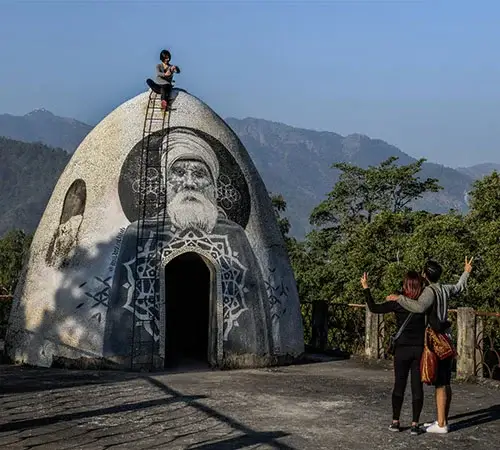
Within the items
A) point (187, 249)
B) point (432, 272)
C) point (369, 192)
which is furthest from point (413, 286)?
point (369, 192)

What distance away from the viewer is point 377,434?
795cm

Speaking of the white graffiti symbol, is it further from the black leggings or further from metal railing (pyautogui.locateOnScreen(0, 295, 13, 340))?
metal railing (pyautogui.locateOnScreen(0, 295, 13, 340))

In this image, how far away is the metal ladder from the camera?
12078mm

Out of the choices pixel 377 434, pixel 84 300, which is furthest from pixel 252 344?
pixel 377 434

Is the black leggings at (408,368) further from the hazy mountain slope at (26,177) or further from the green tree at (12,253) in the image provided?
the hazy mountain slope at (26,177)

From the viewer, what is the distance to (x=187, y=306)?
1647 cm

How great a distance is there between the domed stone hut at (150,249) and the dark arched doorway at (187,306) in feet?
6.07

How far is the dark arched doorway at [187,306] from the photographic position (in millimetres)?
15750

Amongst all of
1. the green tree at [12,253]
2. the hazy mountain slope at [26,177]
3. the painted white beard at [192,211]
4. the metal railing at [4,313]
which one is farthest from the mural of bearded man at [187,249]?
the hazy mountain slope at [26,177]

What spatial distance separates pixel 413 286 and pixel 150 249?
5.68 metres

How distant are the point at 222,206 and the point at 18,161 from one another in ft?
629

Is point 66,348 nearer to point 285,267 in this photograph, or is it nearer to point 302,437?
point 285,267

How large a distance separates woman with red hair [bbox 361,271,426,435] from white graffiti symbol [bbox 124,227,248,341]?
4948mm

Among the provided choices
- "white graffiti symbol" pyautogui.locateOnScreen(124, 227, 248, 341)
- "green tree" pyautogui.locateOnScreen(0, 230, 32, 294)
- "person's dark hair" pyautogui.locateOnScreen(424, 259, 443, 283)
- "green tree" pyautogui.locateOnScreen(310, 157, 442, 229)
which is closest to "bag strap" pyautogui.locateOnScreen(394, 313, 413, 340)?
"person's dark hair" pyautogui.locateOnScreen(424, 259, 443, 283)
